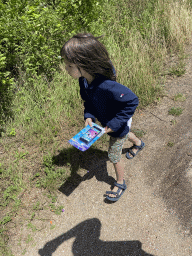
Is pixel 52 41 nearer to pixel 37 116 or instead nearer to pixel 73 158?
pixel 37 116

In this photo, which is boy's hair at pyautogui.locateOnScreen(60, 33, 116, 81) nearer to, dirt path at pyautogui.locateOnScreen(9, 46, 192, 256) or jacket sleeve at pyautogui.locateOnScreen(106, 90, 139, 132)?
jacket sleeve at pyautogui.locateOnScreen(106, 90, 139, 132)

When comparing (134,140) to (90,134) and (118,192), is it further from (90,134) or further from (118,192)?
(90,134)

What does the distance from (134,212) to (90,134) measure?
1329mm

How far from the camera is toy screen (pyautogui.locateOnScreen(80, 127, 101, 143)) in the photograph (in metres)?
2.09

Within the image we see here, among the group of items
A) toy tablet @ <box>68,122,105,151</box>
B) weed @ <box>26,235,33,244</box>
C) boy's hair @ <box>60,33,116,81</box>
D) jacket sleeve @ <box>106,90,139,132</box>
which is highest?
boy's hair @ <box>60,33,116,81</box>

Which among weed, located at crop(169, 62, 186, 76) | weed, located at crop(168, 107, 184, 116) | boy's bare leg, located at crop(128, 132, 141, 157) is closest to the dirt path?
boy's bare leg, located at crop(128, 132, 141, 157)

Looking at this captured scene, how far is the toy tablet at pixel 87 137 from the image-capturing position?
2.05 meters

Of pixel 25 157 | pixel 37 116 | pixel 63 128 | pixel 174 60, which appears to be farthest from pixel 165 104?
pixel 25 157

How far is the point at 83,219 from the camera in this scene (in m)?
2.79

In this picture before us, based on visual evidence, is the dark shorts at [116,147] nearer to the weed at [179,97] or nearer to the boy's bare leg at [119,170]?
the boy's bare leg at [119,170]

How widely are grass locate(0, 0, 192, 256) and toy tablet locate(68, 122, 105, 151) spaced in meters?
1.23

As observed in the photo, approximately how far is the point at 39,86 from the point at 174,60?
10.4 feet

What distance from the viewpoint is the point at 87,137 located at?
2.12 meters

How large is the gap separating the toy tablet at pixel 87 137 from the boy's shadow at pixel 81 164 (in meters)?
1.25
